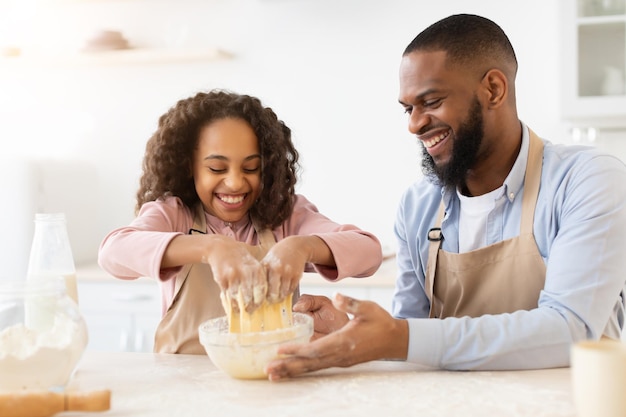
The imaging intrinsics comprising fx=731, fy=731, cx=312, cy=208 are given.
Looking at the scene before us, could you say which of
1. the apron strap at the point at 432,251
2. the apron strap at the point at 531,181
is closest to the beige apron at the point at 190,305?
the apron strap at the point at 432,251

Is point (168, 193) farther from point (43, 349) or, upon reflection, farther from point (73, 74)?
point (73, 74)

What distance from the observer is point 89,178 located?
11.3 feet

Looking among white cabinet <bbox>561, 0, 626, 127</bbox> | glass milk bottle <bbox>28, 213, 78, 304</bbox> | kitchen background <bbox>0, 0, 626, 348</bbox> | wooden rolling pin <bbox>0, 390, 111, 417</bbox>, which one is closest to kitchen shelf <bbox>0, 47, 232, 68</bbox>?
kitchen background <bbox>0, 0, 626, 348</bbox>

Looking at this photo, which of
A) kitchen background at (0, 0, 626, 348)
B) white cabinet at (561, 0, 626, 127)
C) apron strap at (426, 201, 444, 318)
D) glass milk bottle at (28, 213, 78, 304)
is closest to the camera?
glass milk bottle at (28, 213, 78, 304)

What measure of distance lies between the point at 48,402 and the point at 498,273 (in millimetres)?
907

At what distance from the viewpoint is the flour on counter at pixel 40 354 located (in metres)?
1.05

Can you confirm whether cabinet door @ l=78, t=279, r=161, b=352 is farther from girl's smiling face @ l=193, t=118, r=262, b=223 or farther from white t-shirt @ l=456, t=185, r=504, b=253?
white t-shirt @ l=456, t=185, r=504, b=253

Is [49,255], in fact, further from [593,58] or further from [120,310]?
[593,58]

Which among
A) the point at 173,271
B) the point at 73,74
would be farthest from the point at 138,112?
the point at 173,271

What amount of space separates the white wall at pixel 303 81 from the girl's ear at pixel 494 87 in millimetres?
1449

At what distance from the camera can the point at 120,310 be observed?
2848 millimetres

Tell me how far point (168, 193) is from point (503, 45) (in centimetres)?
83

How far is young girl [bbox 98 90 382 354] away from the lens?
142 centimetres

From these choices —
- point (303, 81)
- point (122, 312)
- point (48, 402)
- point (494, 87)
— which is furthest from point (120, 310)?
point (48, 402)
